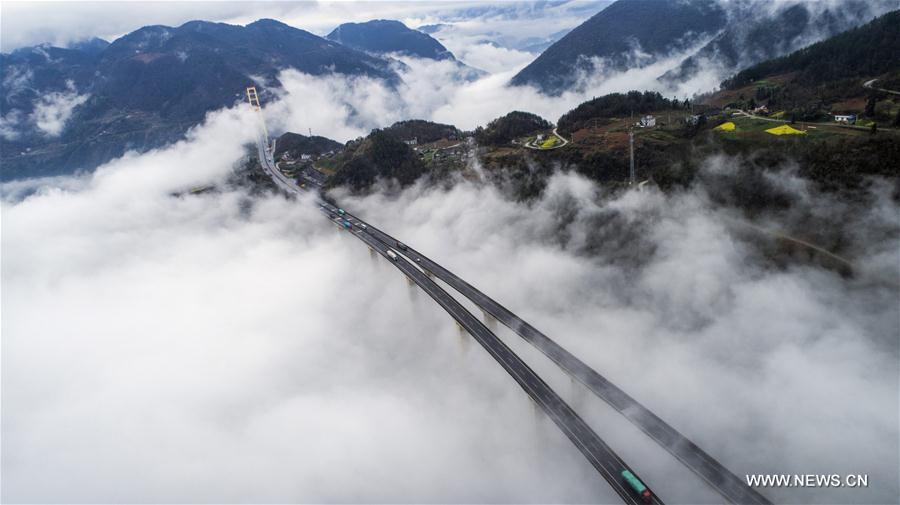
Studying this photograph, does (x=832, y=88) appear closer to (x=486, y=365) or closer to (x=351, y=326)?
(x=486, y=365)

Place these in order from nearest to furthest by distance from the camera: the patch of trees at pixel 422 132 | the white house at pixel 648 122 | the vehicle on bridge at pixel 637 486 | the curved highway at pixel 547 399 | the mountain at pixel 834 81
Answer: the vehicle on bridge at pixel 637 486, the curved highway at pixel 547 399, the mountain at pixel 834 81, the white house at pixel 648 122, the patch of trees at pixel 422 132

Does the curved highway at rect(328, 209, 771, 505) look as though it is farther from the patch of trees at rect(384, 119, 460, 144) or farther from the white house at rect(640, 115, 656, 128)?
the patch of trees at rect(384, 119, 460, 144)

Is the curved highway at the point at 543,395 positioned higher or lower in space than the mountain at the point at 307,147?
lower

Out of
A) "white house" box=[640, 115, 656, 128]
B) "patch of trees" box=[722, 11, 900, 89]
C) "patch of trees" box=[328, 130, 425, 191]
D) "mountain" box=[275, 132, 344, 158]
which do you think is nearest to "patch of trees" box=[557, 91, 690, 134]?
"white house" box=[640, 115, 656, 128]

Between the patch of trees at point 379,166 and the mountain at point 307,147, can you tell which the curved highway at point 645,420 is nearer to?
the patch of trees at point 379,166

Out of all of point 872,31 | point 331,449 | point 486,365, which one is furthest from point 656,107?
point 331,449

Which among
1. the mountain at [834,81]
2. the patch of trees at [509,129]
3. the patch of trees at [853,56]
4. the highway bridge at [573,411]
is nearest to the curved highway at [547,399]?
the highway bridge at [573,411]

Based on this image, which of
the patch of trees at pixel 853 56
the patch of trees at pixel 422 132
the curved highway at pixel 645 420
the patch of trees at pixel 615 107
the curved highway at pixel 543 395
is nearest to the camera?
the curved highway at pixel 645 420
